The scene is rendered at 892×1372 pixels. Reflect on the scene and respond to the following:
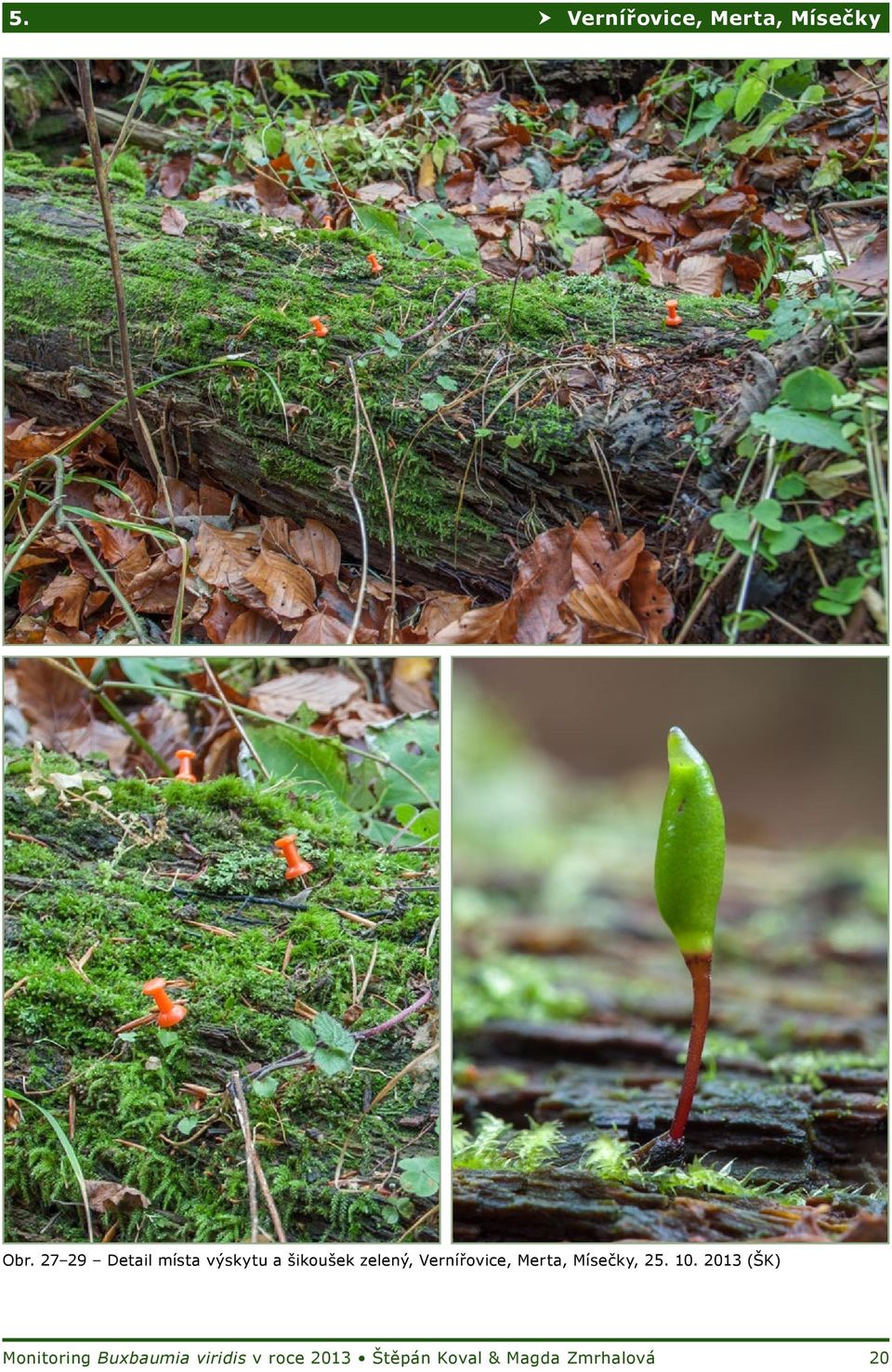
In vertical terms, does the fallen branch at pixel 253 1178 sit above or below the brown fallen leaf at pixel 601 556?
below

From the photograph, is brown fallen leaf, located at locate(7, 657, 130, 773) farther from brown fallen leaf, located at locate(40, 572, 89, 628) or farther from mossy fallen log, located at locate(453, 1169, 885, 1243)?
mossy fallen log, located at locate(453, 1169, 885, 1243)

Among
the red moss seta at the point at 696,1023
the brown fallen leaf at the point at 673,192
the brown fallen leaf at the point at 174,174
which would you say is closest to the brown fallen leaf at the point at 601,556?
the red moss seta at the point at 696,1023

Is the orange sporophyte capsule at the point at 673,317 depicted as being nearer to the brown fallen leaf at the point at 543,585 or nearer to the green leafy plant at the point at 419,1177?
the brown fallen leaf at the point at 543,585

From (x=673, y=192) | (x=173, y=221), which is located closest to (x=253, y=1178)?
(x=173, y=221)

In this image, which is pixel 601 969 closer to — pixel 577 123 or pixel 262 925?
pixel 262 925

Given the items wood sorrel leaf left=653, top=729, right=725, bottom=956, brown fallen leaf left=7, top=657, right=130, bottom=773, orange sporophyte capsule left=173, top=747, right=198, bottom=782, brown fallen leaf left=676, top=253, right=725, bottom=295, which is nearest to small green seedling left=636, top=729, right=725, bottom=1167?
wood sorrel leaf left=653, top=729, right=725, bottom=956

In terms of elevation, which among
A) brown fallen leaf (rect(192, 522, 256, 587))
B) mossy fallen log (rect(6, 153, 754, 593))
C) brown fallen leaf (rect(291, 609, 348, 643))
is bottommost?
brown fallen leaf (rect(291, 609, 348, 643))

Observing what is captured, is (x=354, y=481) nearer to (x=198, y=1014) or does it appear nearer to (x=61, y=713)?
(x=61, y=713)
